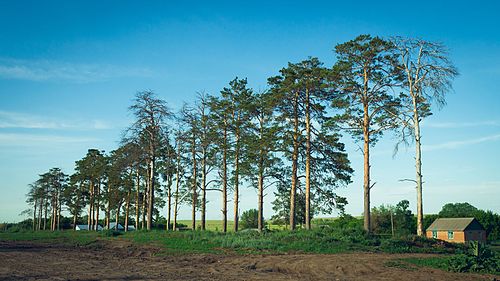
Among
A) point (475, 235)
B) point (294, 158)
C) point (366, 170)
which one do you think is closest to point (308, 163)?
point (294, 158)

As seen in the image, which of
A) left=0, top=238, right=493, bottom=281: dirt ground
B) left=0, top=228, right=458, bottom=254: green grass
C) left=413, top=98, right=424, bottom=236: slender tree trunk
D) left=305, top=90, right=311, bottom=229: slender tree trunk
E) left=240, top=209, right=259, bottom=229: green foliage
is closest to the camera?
left=0, top=238, right=493, bottom=281: dirt ground

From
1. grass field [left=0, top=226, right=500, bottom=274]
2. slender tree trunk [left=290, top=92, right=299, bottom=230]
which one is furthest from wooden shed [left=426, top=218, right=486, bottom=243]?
grass field [left=0, top=226, right=500, bottom=274]

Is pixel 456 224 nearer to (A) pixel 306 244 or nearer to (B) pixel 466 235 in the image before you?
(B) pixel 466 235

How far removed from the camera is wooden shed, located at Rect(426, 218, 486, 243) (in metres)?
64.1

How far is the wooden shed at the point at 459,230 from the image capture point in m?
64.1

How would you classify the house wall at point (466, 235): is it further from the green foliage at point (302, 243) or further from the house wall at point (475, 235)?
the green foliage at point (302, 243)

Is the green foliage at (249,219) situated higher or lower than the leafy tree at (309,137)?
lower

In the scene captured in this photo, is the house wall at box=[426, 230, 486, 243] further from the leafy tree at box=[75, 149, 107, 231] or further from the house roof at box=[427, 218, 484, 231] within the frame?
the leafy tree at box=[75, 149, 107, 231]

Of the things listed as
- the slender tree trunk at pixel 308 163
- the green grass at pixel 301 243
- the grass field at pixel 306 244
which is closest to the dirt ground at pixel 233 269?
the grass field at pixel 306 244

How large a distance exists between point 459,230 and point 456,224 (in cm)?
214

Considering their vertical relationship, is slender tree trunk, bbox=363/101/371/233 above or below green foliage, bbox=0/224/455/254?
above

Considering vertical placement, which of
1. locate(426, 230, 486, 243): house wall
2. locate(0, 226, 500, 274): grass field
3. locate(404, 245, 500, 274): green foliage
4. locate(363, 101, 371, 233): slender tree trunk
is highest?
locate(363, 101, 371, 233): slender tree trunk

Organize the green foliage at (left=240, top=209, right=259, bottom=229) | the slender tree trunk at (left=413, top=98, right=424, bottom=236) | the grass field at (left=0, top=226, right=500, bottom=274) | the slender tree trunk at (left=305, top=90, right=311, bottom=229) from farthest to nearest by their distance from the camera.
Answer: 1. the green foliage at (left=240, top=209, right=259, bottom=229)
2. the slender tree trunk at (left=305, top=90, right=311, bottom=229)
3. the slender tree trunk at (left=413, top=98, right=424, bottom=236)
4. the grass field at (left=0, top=226, right=500, bottom=274)

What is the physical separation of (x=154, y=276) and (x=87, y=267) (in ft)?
15.6
